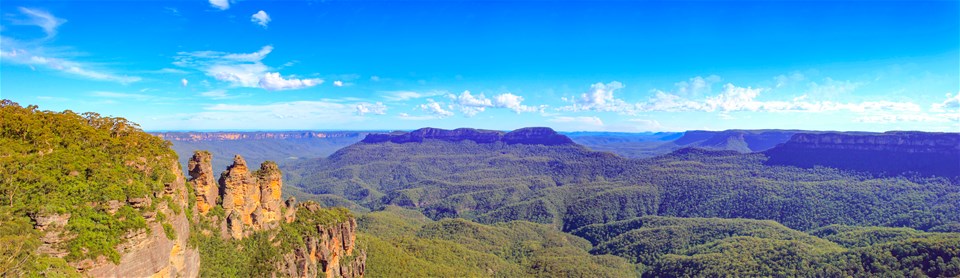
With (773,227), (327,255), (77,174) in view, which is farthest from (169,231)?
(773,227)

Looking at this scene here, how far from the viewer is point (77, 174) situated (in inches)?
1038

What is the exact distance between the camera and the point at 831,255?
91938mm

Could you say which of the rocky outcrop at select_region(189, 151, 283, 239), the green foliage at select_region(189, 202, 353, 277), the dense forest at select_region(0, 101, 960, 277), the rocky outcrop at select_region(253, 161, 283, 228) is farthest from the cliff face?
the rocky outcrop at select_region(253, 161, 283, 228)

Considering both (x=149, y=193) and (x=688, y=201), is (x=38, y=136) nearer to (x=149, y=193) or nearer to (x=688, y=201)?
(x=149, y=193)

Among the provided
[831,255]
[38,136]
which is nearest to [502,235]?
[831,255]

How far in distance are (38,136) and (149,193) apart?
8837mm

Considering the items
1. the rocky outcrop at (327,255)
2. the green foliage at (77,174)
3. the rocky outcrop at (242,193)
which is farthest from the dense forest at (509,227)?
the rocky outcrop at (242,193)

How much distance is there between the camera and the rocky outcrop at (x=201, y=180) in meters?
39.9

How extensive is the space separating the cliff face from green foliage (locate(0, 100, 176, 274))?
0.56m

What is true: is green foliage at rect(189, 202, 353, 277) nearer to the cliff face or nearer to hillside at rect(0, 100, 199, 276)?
the cliff face

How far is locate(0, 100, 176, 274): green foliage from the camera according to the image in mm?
22859

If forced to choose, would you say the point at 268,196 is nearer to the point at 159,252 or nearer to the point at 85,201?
the point at 159,252

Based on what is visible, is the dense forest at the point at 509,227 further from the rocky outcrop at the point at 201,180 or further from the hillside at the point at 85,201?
the rocky outcrop at the point at 201,180

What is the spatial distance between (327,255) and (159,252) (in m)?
27.7
